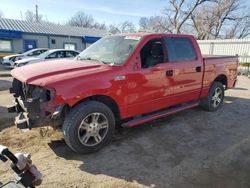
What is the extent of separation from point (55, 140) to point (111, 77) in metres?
1.59

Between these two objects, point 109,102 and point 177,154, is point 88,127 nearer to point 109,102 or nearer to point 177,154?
point 109,102

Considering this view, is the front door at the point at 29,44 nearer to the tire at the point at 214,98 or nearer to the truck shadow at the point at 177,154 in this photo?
the tire at the point at 214,98

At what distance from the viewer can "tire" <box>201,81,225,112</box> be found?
6.37m

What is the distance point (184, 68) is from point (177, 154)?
2014 millimetres

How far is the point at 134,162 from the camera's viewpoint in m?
3.76

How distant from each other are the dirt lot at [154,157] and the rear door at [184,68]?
0.70 m

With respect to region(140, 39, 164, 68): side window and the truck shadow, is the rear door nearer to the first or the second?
region(140, 39, 164, 68): side window

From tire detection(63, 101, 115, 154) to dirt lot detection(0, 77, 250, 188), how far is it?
0.18 metres

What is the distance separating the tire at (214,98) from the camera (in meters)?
6.37

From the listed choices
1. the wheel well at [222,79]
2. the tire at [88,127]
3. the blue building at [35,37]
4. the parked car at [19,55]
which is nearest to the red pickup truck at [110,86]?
the tire at [88,127]

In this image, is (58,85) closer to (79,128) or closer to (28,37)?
(79,128)

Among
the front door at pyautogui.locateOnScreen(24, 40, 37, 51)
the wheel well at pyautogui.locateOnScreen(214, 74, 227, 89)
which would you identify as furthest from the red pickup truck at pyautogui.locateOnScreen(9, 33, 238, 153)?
the front door at pyautogui.locateOnScreen(24, 40, 37, 51)

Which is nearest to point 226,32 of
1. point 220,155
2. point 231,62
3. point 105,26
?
point 105,26

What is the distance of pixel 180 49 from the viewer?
5.34 m
